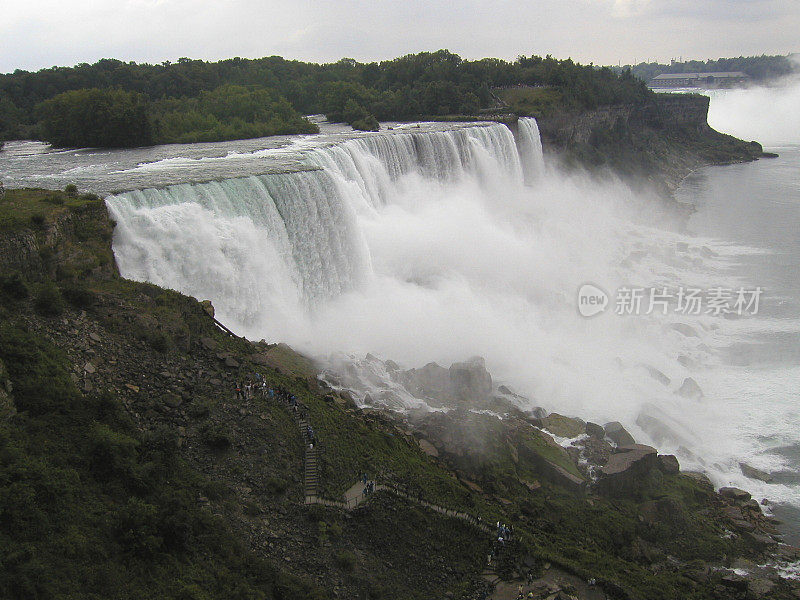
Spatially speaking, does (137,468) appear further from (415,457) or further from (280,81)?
(280,81)

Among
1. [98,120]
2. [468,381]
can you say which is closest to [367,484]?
[468,381]

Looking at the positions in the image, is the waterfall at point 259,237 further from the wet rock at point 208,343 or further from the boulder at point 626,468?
the boulder at point 626,468

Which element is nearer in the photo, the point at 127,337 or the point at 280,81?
the point at 127,337

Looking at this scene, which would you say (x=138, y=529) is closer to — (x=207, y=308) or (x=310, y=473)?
(x=310, y=473)

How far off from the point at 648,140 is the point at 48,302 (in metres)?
72.3

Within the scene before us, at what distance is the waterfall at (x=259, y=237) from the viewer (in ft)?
65.3

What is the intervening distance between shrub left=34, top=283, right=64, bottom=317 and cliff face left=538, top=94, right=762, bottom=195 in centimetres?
4798

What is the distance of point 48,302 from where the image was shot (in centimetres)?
1469

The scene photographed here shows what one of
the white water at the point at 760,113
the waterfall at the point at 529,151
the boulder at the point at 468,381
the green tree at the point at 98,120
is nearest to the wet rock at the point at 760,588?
the boulder at the point at 468,381

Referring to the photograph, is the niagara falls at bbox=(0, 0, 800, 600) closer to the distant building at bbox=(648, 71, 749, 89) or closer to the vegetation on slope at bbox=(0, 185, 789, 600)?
the vegetation on slope at bbox=(0, 185, 789, 600)

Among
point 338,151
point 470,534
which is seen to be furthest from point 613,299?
point 470,534

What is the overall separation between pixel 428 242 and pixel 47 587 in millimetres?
23937

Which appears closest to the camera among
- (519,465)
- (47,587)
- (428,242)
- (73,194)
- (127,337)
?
(47,587)

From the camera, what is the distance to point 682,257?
3997 cm
